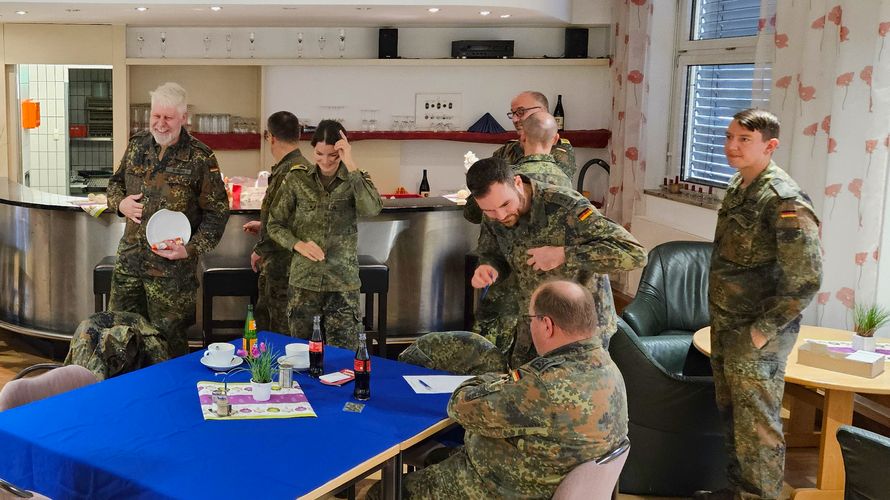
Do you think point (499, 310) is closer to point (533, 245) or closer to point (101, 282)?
point (533, 245)

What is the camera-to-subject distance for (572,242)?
12.3 ft

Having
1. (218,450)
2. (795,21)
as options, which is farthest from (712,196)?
(218,450)

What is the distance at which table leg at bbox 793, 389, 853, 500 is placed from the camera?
4.32 meters

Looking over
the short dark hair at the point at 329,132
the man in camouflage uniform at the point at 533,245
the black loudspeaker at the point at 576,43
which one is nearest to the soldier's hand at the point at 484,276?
the man in camouflage uniform at the point at 533,245

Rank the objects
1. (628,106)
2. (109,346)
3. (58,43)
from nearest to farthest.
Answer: (109,346), (628,106), (58,43)

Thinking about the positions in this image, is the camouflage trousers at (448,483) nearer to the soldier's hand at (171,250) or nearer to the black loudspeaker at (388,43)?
the soldier's hand at (171,250)

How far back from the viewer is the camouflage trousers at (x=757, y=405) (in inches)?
160

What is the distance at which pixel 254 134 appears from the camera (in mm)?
9289

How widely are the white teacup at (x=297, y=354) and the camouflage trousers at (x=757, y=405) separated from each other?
5.89ft

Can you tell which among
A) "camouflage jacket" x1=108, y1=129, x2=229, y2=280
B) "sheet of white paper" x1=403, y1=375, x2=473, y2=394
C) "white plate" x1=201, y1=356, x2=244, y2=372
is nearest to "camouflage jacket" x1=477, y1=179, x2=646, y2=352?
"sheet of white paper" x1=403, y1=375, x2=473, y2=394

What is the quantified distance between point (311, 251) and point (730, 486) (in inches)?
90.7

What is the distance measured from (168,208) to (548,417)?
274 cm

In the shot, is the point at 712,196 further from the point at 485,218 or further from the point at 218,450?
the point at 218,450

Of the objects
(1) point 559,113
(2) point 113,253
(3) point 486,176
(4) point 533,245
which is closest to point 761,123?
(4) point 533,245
